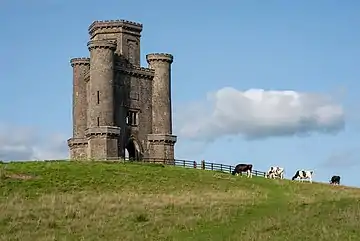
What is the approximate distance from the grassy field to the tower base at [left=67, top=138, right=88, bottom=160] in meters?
24.1

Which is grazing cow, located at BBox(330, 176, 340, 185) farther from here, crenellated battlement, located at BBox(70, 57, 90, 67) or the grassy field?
crenellated battlement, located at BBox(70, 57, 90, 67)

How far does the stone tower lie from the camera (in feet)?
249

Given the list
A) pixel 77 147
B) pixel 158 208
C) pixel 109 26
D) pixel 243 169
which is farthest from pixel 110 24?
pixel 158 208

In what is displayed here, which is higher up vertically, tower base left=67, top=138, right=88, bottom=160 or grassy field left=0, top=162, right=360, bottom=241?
tower base left=67, top=138, right=88, bottom=160

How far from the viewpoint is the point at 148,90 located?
266 feet

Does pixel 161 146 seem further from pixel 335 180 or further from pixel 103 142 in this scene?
pixel 335 180

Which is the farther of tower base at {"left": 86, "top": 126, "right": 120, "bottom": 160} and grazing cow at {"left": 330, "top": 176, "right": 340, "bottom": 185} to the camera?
tower base at {"left": 86, "top": 126, "right": 120, "bottom": 160}

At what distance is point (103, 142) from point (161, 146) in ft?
24.8

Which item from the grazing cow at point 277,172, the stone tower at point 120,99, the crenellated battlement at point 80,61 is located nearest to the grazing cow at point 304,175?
the grazing cow at point 277,172

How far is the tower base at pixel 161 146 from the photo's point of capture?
78.9 meters

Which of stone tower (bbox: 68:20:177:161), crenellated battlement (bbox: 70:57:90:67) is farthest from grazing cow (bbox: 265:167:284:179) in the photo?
crenellated battlement (bbox: 70:57:90:67)

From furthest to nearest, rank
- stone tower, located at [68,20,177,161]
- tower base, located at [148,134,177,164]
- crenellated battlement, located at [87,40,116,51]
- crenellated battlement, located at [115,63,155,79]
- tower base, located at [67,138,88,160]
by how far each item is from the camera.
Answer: tower base, located at [67,138,88,160]
crenellated battlement, located at [115,63,155,79]
tower base, located at [148,134,177,164]
crenellated battlement, located at [87,40,116,51]
stone tower, located at [68,20,177,161]

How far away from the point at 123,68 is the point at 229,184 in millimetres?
30729

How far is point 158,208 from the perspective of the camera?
3419 centimetres
